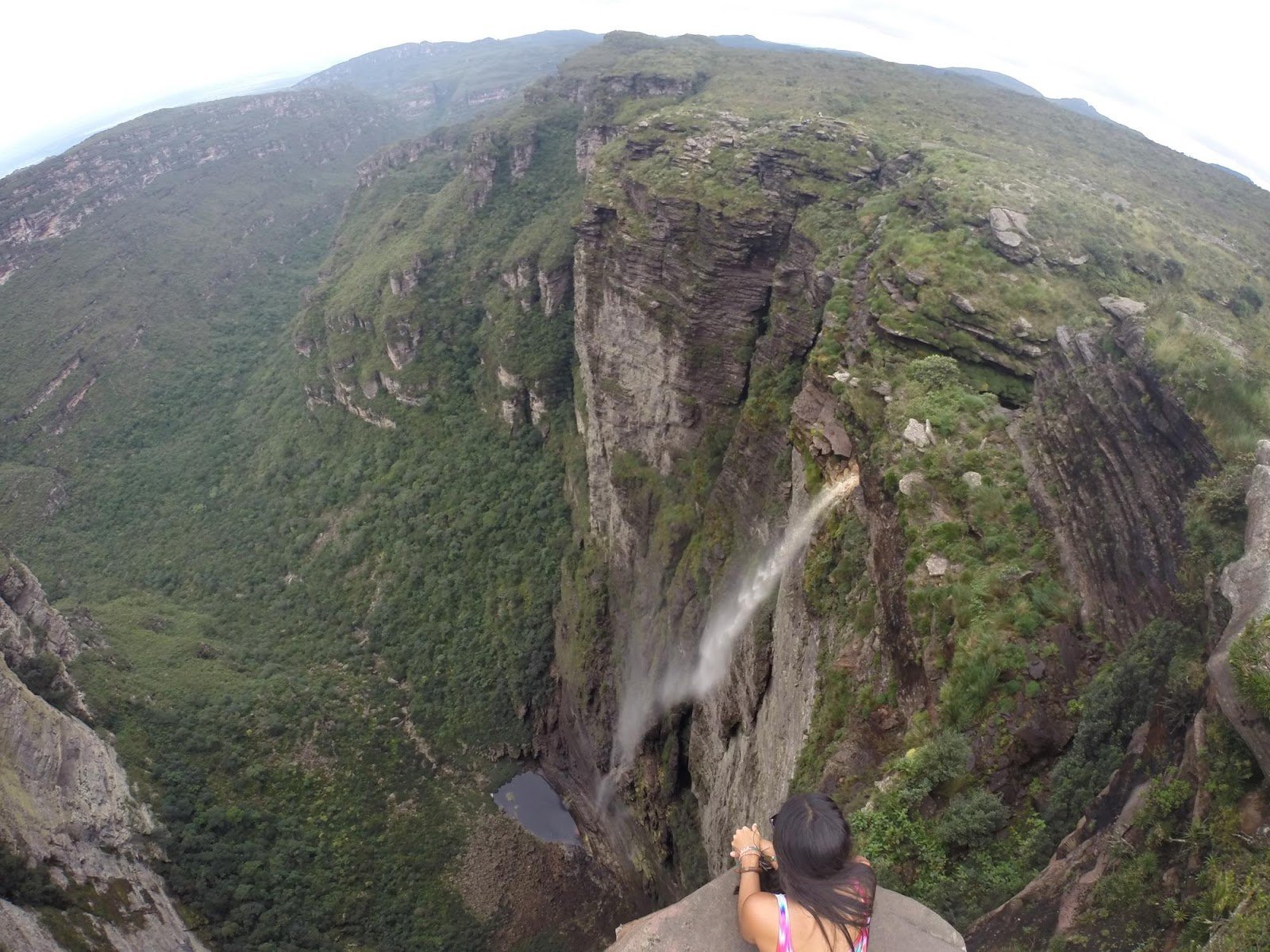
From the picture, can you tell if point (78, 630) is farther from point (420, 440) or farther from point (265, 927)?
point (420, 440)

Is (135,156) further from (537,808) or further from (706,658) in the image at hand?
(706,658)

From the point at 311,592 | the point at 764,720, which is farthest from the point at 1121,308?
the point at 311,592

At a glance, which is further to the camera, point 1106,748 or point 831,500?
point 831,500

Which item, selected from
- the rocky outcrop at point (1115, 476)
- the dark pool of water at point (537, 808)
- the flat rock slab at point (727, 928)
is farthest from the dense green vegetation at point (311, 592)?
the rocky outcrop at point (1115, 476)

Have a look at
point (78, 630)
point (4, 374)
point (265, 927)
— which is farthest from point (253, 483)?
point (265, 927)

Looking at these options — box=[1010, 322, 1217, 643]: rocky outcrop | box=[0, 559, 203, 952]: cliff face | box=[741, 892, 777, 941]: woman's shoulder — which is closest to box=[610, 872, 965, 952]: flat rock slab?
box=[741, 892, 777, 941]: woman's shoulder
